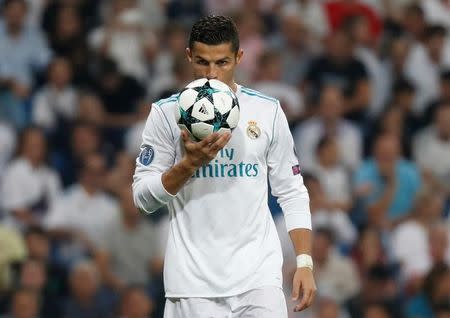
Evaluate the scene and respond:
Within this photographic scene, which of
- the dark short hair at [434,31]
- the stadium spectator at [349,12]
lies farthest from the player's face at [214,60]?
the stadium spectator at [349,12]

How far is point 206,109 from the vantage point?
5.72 metres

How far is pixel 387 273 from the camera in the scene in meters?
11.5

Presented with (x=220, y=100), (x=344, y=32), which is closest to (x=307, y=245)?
(x=220, y=100)

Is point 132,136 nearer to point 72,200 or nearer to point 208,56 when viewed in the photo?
point 72,200

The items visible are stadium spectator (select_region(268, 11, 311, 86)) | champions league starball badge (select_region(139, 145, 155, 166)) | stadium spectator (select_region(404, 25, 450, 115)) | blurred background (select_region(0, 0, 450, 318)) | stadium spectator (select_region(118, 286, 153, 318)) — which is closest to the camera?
champions league starball badge (select_region(139, 145, 155, 166))

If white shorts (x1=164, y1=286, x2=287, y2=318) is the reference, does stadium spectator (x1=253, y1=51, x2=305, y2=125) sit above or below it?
above

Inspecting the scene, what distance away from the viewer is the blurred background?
36.6 feet

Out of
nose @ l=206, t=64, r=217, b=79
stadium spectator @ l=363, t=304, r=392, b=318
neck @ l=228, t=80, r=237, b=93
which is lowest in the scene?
stadium spectator @ l=363, t=304, r=392, b=318

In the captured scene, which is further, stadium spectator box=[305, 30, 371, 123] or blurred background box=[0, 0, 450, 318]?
stadium spectator box=[305, 30, 371, 123]

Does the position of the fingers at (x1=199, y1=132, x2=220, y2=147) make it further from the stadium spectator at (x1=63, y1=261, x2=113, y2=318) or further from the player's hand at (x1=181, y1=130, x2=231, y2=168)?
the stadium spectator at (x1=63, y1=261, x2=113, y2=318)

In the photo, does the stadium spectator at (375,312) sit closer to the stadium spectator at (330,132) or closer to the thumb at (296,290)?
the stadium spectator at (330,132)

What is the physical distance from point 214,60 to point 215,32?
0.46 ft

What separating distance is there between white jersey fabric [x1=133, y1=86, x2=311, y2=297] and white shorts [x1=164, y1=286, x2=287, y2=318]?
1.3 inches

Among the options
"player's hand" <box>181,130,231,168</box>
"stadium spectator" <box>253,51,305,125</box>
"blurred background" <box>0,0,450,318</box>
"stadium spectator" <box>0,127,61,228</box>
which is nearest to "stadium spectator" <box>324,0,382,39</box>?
"blurred background" <box>0,0,450,318</box>
